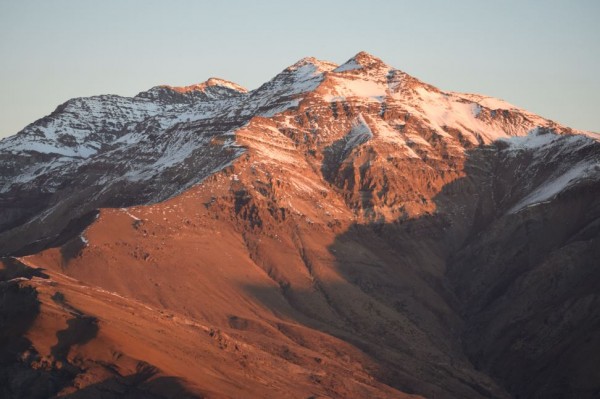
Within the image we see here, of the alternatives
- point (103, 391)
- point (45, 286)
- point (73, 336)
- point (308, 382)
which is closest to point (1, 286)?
point (45, 286)

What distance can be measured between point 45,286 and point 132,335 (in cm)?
2035

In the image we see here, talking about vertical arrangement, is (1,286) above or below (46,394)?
above

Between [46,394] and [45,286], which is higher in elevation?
[45,286]

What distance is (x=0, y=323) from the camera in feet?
593

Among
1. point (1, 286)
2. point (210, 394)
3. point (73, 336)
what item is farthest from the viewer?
point (1, 286)

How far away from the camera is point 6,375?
169125mm

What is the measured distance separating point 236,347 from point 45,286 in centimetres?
3021

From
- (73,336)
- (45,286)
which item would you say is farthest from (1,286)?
(73,336)

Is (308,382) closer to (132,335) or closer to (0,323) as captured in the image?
(132,335)

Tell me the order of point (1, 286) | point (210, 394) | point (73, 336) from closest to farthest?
point (210, 394)
point (73, 336)
point (1, 286)

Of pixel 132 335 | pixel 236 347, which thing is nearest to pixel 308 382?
pixel 236 347

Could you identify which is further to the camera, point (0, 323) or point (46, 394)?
point (0, 323)

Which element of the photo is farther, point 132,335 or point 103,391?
point 132,335

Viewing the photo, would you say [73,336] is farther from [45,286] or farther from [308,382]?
[308,382]
